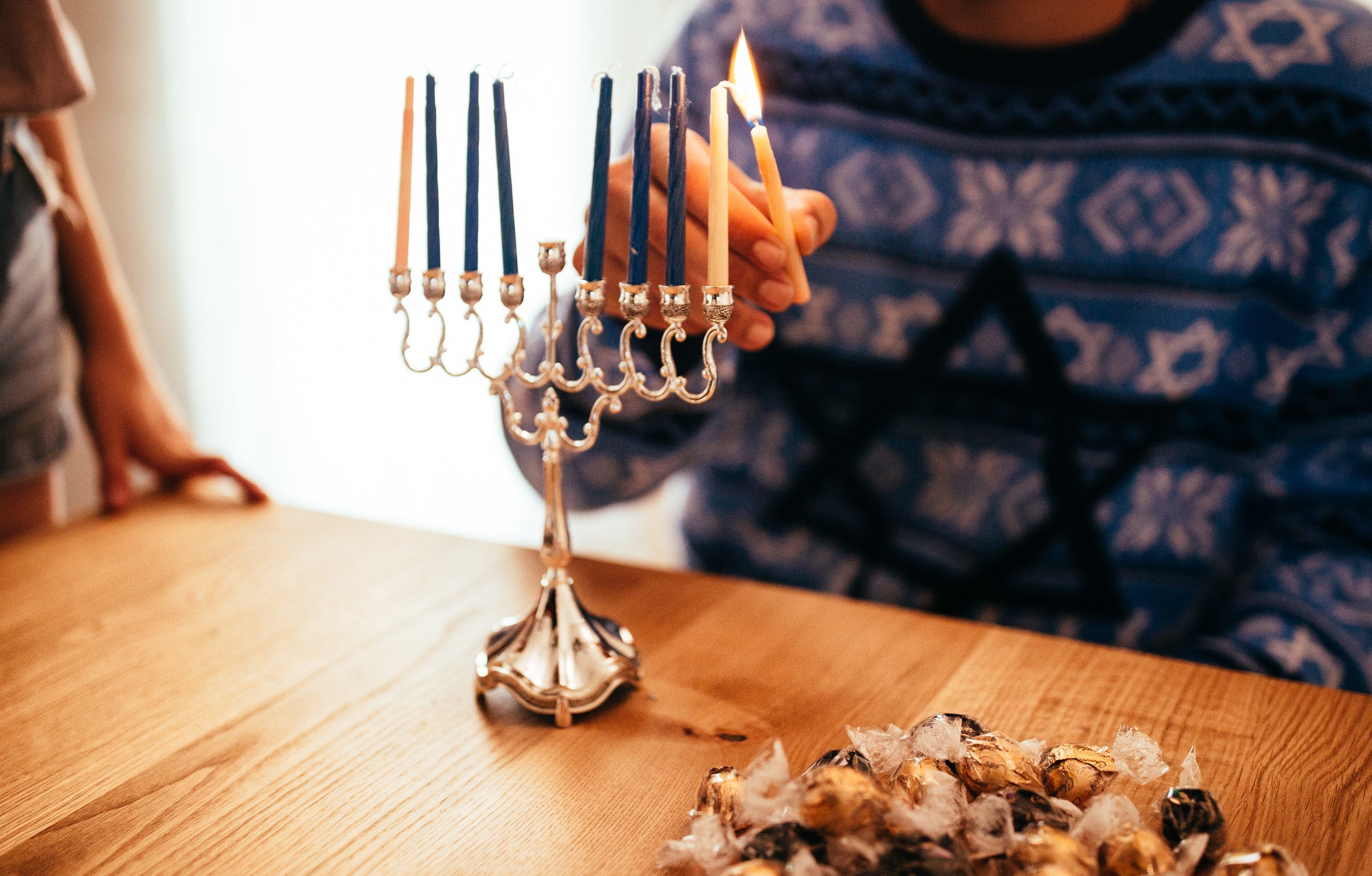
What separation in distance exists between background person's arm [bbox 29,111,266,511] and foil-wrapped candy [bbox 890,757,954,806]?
83 cm

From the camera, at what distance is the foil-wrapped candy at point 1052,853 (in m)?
0.42

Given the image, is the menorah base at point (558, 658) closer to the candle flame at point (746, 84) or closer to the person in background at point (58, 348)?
the candle flame at point (746, 84)

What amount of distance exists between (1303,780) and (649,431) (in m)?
0.60

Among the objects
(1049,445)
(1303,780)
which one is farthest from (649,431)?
(1303,780)

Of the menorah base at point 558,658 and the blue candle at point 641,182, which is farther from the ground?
the blue candle at point 641,182

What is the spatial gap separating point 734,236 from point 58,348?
0.90 m

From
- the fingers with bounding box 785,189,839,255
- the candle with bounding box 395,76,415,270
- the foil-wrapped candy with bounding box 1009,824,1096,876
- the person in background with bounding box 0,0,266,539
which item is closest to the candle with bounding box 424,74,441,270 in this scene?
the candle with bounding box 395,76,415,270

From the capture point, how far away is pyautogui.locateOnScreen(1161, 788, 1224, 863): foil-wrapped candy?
1.51 ft

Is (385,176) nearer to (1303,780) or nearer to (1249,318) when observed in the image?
(1249,318)

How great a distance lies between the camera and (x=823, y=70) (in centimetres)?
112

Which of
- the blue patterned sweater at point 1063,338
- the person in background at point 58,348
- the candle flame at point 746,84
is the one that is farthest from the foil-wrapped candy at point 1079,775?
the person in background at point 58,348

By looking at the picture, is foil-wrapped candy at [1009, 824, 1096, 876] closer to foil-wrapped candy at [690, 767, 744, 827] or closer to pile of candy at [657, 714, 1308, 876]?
pile of candy at [657, 714, 1308, 876]

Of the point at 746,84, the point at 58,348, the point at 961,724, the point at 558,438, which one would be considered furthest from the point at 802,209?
the point at 58,348

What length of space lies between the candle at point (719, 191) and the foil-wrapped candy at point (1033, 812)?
0.30 m
